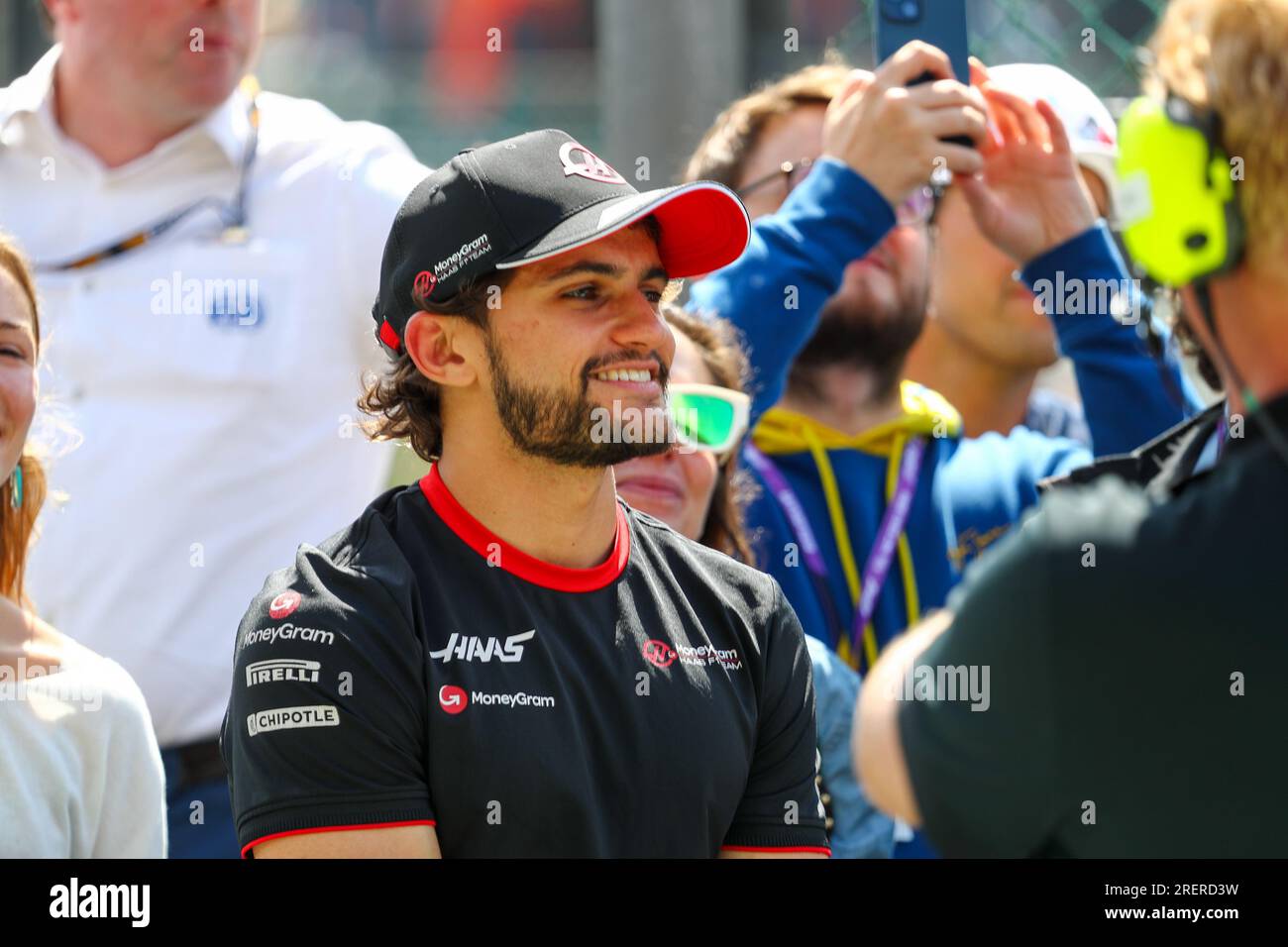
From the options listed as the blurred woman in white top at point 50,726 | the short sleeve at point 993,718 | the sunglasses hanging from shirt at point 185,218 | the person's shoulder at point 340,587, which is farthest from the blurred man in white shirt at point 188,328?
the short sleeve at point 993,718

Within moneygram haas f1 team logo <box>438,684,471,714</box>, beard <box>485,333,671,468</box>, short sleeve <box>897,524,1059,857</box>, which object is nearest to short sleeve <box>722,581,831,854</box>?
beard <box>485,333,671,468</box>

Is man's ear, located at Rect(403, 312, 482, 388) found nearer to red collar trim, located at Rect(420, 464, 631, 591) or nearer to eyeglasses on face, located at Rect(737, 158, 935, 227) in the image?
red collar trim, located at Rect(420, 464, 631, 591)

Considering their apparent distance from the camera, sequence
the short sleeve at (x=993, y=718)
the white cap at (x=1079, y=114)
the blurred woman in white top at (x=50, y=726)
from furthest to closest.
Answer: the white cap at (x=1079, y=114) → the blurred woman in white top at (x=50, y=726) → the short sleeve at (x=993, y=718)

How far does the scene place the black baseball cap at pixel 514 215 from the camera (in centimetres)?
211

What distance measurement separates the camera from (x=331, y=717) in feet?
6.25

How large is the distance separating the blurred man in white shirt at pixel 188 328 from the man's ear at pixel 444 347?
2.31 ft

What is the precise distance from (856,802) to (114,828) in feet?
3.50

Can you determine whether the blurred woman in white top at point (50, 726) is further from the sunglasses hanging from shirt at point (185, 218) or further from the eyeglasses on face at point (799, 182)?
the eyeglasses on face at point (799, 182)

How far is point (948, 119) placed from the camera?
263 cm

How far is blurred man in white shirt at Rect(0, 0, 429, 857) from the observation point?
9.07 ft

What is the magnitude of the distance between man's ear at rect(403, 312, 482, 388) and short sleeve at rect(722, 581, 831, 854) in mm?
492
